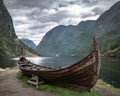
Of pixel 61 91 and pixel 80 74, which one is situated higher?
pixel 80 74

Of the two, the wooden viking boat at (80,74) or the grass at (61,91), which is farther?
the grass at (61,91)

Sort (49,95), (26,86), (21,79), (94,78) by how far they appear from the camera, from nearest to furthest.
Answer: (49,95) → (94,78) → (26,86) → (21,79)

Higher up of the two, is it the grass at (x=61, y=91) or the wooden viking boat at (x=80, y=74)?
the wooden viking boat at (x=80, y=74)

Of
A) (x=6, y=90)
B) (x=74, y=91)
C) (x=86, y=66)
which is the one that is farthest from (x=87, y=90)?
(x=6, y=90)

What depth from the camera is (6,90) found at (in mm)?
24969

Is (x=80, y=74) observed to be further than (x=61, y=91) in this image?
No

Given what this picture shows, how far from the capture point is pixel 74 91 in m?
24.4

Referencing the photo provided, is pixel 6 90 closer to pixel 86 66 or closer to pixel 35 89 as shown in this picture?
pixel 35 89

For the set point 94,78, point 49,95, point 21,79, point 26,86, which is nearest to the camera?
point 49,95

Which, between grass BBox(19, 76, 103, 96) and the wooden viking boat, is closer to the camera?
the wooden viking boat

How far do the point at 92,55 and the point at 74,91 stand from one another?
4.40m

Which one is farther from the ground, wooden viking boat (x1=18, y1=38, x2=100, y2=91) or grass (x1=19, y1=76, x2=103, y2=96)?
wooden viking boat (x1=18, y1=38, x2=100, y2=91)

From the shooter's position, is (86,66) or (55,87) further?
(55,87)

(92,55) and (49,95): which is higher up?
(92,55)
